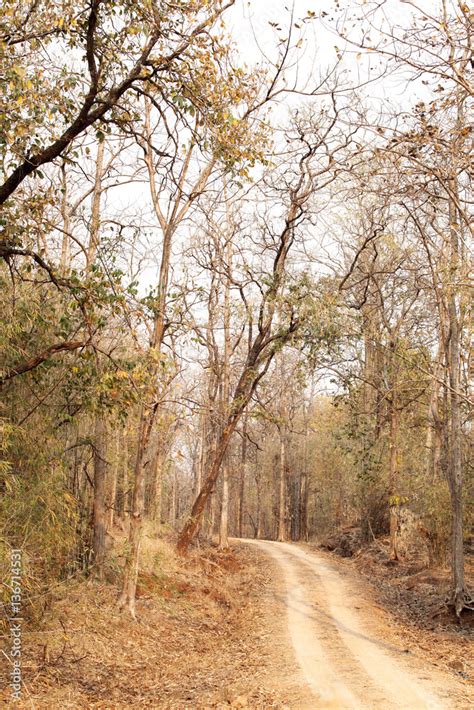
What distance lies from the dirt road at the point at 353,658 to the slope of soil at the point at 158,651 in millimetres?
395

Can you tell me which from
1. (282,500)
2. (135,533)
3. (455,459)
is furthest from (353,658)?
(282,500)

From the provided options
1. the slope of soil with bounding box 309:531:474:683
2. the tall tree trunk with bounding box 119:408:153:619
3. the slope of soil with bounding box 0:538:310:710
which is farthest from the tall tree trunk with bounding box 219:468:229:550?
the tall tree trunk with bounding box 119:408:153:619

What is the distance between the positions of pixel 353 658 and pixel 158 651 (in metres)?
2.83

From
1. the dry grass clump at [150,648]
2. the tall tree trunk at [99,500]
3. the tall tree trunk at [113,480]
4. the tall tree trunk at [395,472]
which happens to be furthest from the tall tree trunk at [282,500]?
the tall tree trunk at [99,500]

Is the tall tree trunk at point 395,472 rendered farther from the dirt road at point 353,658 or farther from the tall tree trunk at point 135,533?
the tall tree trunk at point 135,533

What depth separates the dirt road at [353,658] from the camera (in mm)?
6762

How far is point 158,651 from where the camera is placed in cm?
922

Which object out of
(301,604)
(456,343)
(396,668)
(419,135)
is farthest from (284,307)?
(396,668)

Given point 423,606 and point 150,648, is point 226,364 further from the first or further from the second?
point 150,648

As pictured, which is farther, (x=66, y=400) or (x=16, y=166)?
(x=66, y=400)

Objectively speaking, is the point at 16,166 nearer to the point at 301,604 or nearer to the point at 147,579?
the point at 147,579

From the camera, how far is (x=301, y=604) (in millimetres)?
12430

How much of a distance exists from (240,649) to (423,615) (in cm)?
420

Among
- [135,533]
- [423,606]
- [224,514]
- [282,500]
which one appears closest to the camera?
[135,533]
